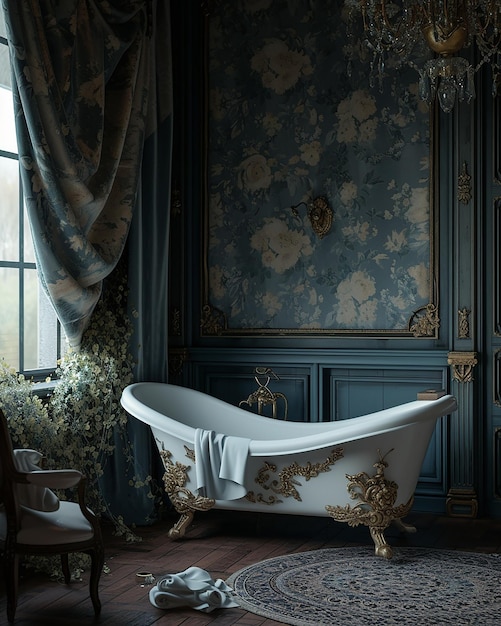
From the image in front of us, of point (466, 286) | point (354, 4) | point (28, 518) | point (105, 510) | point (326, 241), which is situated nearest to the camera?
point (28, 518)

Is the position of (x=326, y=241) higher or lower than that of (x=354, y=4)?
lower

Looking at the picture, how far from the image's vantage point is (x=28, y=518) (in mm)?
3205

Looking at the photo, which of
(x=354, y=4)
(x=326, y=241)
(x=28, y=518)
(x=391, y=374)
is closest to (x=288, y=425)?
(x=391, y=374)

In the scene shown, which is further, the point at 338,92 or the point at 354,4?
the point at 338,92

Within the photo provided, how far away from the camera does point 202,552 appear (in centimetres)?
411

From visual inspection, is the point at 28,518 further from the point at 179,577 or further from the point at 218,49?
the point at 218,49

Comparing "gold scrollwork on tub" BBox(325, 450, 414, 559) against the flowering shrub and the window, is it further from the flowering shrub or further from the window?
the window

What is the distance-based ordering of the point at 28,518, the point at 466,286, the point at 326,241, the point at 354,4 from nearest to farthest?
the point at 28,518, the point at 354,4, the point at 466,286, the point at 326,241

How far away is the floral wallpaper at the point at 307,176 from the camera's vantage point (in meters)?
4.96

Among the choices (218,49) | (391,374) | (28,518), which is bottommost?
(28,518)

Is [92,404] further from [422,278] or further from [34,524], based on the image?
[422,278]

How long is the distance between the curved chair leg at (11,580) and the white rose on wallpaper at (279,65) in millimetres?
3116

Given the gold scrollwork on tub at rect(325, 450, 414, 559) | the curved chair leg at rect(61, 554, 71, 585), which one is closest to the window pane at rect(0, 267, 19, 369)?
the curved chair leg at rect(61, 554, 71, 585)

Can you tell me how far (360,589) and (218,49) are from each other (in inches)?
128
